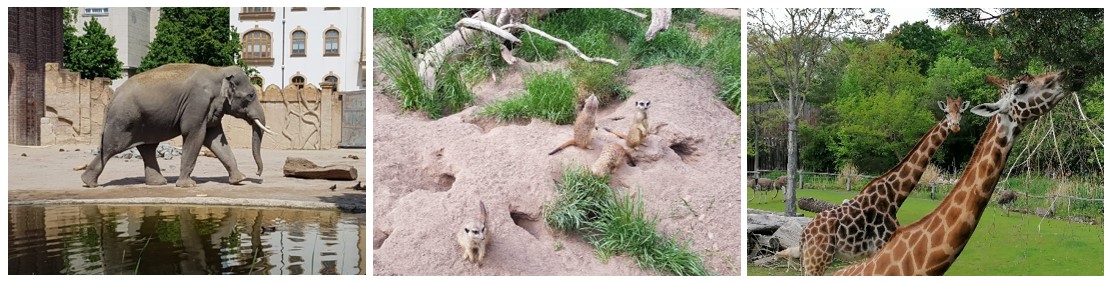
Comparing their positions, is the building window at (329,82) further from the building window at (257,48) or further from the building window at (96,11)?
the building window at (96,11)

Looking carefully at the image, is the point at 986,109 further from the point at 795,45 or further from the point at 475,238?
the point at 475,238

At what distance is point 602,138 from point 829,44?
5.74ft

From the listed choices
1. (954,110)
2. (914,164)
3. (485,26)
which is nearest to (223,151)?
(485,26)

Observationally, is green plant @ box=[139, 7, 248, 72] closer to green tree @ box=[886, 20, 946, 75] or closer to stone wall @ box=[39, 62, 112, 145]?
stone wall @ box=[39, 62, 112, 145]

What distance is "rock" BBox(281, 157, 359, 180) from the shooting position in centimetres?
768

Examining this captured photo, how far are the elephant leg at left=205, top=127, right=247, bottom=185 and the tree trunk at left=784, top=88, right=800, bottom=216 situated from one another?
4.32 meters

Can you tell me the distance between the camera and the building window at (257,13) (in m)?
7.23

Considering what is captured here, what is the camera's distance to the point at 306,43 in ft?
24.4

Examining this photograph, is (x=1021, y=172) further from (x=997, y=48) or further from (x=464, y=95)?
(x=464, y=95)

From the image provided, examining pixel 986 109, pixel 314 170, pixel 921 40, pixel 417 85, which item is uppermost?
pixel 921 40

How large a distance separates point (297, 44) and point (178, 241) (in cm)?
182

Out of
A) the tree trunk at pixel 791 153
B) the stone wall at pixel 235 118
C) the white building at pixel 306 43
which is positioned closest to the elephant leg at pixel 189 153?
the stone wall at pixel 235 118

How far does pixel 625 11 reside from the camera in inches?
285

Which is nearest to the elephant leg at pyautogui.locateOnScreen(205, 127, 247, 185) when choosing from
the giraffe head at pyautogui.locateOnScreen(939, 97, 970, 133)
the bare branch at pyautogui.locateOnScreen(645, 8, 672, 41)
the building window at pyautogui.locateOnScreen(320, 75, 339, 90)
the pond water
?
the pond water
